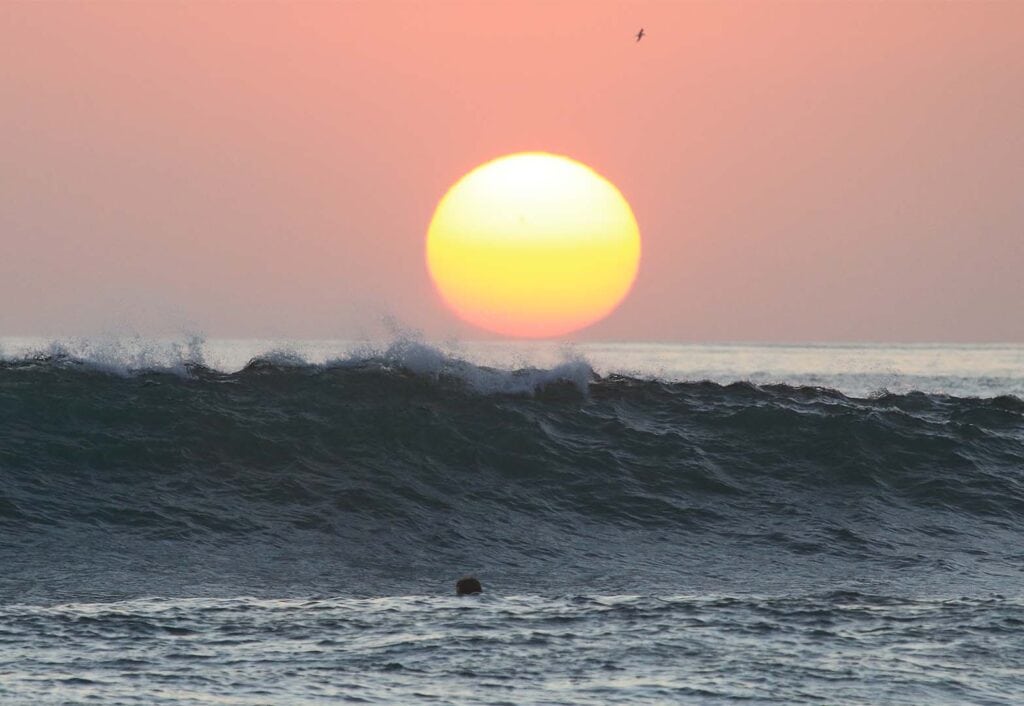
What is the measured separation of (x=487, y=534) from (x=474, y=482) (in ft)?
9.37

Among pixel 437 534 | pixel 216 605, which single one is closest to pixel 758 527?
pixel 437 534

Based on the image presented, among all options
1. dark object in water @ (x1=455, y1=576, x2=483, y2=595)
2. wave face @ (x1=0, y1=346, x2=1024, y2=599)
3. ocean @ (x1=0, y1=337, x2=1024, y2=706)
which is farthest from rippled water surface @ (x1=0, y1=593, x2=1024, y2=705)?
wave face @ (x1=0, y1=346, x2=1024, y2=599)

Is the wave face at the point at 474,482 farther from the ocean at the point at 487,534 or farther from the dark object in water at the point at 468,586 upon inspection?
the dark object in water at the point at 468,586

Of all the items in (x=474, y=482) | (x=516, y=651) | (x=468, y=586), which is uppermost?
(x=474, y=482)

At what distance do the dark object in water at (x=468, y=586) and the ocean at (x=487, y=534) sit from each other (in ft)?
0.54

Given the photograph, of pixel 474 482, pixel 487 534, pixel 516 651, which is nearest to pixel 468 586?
pixel 516 651

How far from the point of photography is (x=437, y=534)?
17906 mm

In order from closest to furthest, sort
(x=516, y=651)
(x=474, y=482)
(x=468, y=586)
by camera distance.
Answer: (x=516, y=651)
(x=468, y=586)
(x=474, y=482)

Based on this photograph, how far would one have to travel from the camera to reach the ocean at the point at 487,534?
Result: 10562 millimetres

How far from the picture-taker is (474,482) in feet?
68.5

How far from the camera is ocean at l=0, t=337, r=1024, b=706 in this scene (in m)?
10.6

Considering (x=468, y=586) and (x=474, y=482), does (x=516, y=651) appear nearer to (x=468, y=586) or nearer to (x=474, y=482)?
(x=468, y=586)

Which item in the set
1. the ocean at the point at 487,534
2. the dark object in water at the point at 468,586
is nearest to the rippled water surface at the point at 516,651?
the ocean at the point at 487,534

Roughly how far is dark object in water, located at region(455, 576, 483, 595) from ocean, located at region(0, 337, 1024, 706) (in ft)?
0.54
